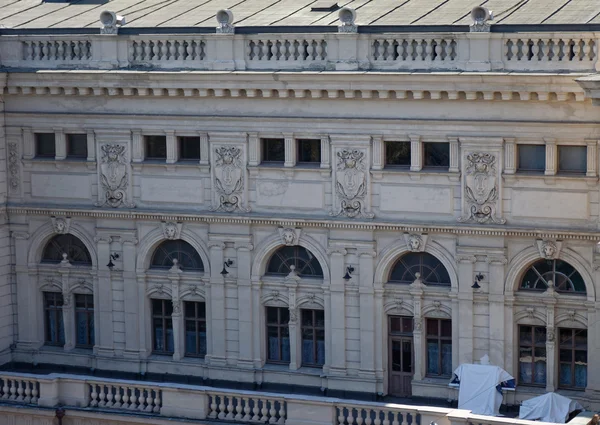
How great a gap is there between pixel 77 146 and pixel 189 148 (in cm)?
397

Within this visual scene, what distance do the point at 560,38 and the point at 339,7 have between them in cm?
974

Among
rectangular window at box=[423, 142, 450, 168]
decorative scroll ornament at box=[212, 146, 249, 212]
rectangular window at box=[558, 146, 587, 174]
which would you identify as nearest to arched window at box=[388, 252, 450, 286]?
rectangular window at box=[423, 142, 450, 168]

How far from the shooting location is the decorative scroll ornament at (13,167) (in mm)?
57656

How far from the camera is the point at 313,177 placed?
53406 millimetres

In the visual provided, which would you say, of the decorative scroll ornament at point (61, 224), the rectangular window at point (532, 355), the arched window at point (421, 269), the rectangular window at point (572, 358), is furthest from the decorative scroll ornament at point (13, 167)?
the rectangular window at point (572, 358)

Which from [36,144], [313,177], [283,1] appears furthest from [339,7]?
[36,144]

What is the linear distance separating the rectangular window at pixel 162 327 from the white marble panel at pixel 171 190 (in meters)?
3.32

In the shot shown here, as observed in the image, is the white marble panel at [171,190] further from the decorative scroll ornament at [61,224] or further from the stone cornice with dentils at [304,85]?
the decorative scroll ornament at [61,224]

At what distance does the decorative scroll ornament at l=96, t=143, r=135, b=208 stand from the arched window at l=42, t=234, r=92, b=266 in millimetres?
2022

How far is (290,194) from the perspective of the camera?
5381 centimetres

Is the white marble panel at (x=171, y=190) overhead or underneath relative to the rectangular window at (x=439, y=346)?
overhead

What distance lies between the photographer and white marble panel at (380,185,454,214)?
169 ft

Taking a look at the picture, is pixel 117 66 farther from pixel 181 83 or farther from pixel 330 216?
pixel 330 216

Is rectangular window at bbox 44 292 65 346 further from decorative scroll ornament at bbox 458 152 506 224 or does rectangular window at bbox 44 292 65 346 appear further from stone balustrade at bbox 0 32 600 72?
decorative scroll ornament at bbox 458 152 506 224
